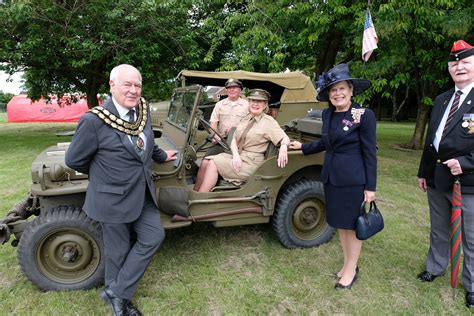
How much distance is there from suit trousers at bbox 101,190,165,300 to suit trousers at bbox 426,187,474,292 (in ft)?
7.28

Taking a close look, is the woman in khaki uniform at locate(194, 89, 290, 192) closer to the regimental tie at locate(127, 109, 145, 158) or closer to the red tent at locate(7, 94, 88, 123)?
the regimental tie at locate(127, 109, 145, 158)

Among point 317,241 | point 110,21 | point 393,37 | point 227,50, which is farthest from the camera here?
point 227,50

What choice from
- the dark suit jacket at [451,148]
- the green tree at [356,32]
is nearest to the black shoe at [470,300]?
the dark suit jacket at [451,148]

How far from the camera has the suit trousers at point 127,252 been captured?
2.51m

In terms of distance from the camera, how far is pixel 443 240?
3037mm

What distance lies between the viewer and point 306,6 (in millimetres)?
7434

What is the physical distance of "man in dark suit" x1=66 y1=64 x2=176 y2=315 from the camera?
89.8 inches

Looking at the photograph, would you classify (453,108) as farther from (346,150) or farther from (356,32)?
(356,32)

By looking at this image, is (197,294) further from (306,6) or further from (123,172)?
(306,6)

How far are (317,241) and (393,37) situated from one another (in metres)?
5.22

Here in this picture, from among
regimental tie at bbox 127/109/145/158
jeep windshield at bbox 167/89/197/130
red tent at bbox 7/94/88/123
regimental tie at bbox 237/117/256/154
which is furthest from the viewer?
red tent at bbox 7/94/88/123

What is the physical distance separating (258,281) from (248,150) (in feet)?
3.93

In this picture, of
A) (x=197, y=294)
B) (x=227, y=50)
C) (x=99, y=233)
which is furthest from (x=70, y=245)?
(x=227, y=50)

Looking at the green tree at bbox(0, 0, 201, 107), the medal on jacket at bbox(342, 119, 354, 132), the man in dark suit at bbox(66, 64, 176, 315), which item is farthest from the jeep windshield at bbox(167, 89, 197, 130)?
the green tree at bbox(0, 0, 201, 107)
